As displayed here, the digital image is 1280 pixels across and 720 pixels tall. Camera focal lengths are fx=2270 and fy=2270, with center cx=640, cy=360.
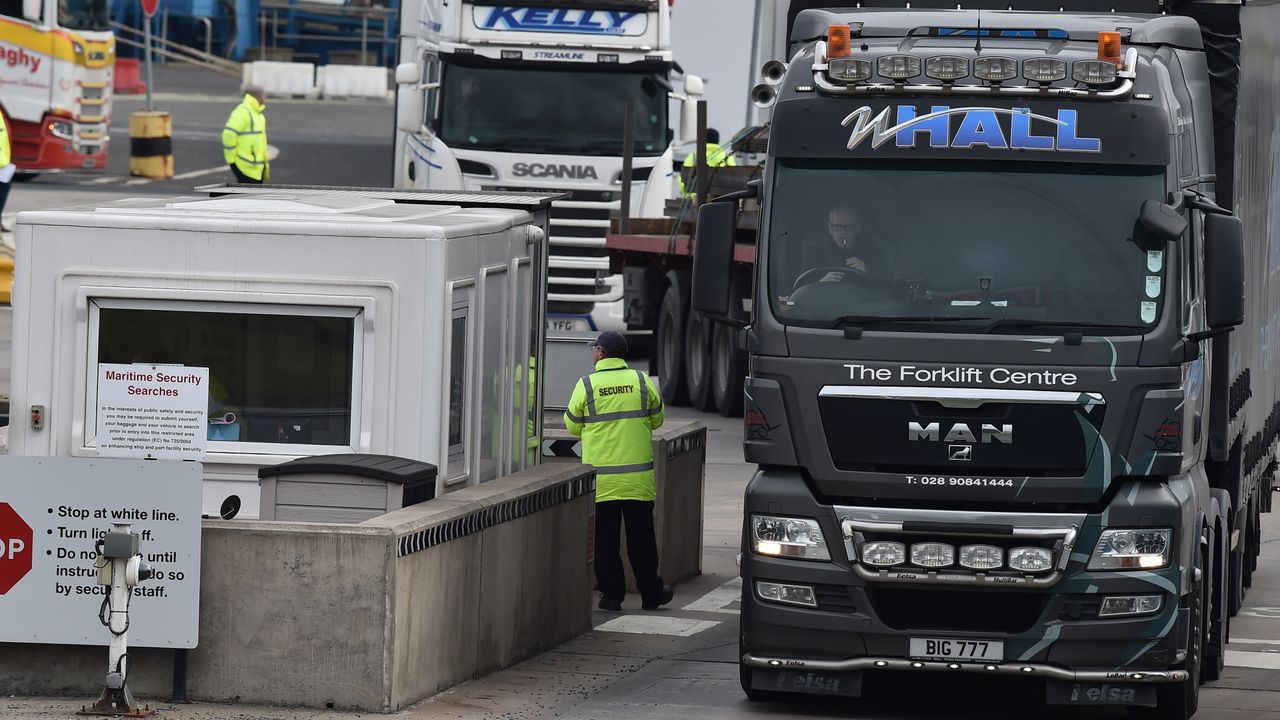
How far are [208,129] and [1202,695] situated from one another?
131ft

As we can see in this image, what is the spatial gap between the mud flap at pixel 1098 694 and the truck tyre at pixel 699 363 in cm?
1299

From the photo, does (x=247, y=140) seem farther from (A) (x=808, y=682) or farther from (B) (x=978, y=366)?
(B) (x=978, y=366)

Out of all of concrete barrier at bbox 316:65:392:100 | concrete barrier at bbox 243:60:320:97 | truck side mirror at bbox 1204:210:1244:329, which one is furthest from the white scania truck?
concrete barrier at bbox 316:65:392:100

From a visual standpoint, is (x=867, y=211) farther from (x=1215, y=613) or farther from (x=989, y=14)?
(x=1215, y=613)

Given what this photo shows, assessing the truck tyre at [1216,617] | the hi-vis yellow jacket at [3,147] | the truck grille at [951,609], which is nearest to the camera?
the truck grille at [951,609]

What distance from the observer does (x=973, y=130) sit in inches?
397

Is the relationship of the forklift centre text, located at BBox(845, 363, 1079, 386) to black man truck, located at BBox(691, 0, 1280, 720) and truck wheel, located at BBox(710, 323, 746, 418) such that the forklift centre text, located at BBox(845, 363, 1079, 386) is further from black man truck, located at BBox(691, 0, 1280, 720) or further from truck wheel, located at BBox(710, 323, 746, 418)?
truck wheel, located at BBox(710, 323, 746, 418)

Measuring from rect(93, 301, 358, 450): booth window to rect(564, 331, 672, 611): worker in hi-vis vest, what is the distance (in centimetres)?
202

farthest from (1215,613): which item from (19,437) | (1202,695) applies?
(19,437)

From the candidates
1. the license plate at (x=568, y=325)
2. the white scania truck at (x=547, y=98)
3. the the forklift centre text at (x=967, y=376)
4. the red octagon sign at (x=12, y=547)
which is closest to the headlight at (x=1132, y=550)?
the the forklift centre text at (x=967, y=376)

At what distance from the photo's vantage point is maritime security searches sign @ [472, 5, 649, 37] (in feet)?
78.5

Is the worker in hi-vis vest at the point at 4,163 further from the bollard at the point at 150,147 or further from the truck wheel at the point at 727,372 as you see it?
the bollard at the point at 150,147

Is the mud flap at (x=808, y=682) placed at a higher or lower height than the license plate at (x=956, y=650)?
lower

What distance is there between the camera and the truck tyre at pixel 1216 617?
1150 cm
